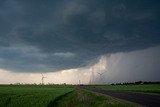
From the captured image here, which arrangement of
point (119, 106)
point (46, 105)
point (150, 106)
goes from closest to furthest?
1. point (150, 106)
2. point (119, 106)
3. point (46, 105)

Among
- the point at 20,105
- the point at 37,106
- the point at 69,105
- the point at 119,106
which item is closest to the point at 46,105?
the point at 37,106

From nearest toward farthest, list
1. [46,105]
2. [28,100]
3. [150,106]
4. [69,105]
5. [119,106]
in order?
[150,106] → [119,106] → [46,105] → [28,100] → [69,105]

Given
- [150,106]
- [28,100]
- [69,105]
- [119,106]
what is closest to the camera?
[150,106]

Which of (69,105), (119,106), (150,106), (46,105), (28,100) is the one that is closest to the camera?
(150,106)

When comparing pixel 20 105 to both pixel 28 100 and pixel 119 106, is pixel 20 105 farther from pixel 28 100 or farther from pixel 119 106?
pixel 119 106

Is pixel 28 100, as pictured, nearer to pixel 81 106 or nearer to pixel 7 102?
pixel 7 102

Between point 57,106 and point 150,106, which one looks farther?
point 57,106

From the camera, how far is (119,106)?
113 feet

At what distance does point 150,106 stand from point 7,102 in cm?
1939

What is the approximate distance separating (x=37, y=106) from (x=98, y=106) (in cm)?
882

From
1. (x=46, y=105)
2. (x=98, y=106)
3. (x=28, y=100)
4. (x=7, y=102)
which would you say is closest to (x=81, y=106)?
(x=98, y=106)

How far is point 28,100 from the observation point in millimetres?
39625

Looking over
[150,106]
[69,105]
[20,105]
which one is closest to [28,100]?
[20,105]

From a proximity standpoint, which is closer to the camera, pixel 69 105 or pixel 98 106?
pixel 98 106
